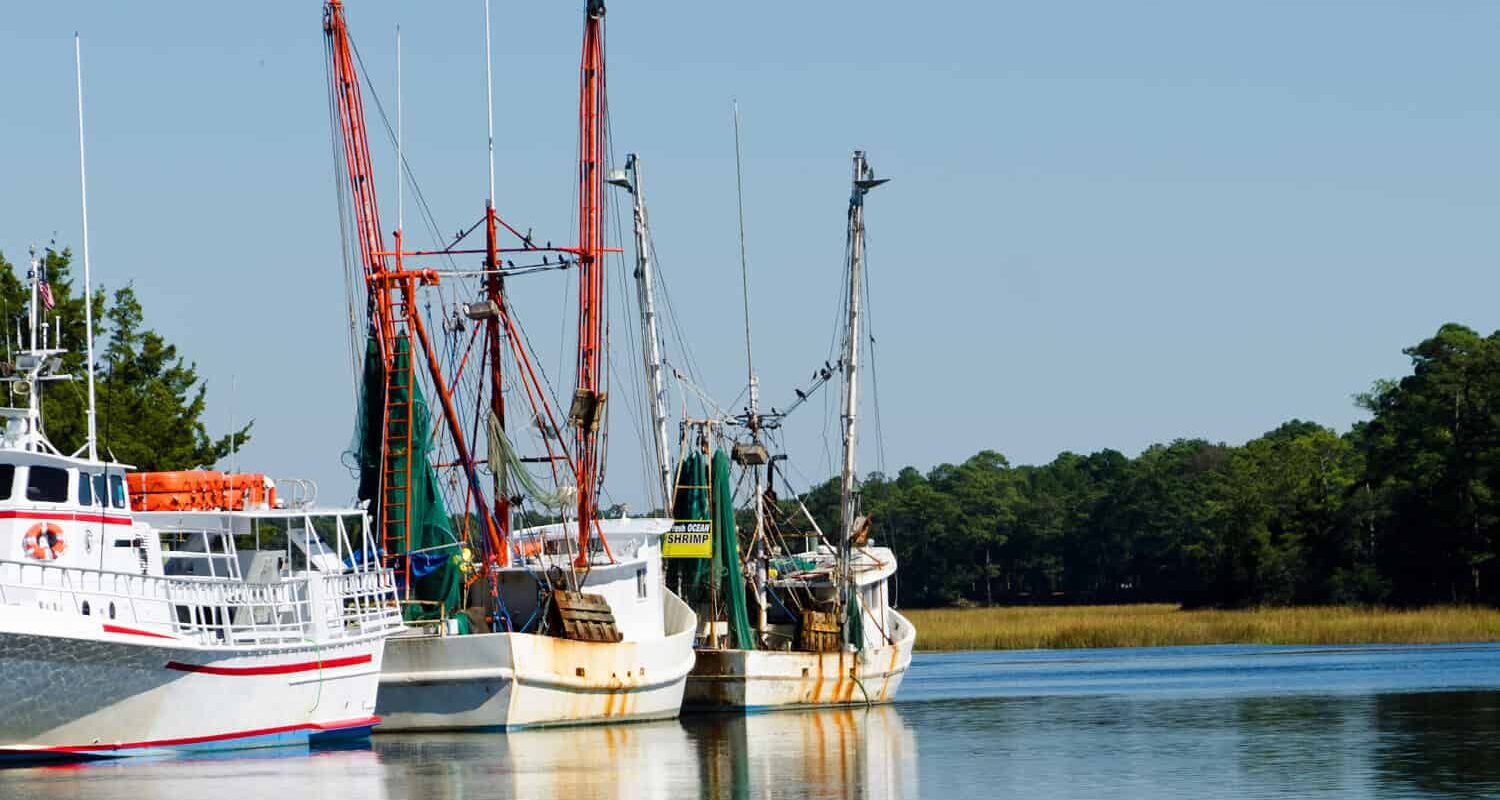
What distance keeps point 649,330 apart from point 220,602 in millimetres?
22136

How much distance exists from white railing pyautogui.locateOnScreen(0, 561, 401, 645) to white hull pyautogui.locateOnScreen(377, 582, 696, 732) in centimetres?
131

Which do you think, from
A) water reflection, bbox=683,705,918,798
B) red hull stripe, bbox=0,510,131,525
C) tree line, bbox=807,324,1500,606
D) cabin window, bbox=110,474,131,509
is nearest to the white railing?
red hull stripe, bbox=0,510,131,525

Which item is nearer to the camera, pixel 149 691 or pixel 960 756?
pixel 149 691

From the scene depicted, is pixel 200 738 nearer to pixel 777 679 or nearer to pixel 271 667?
pixel 271 667

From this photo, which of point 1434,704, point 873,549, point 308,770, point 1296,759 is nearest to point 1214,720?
point 1434,704

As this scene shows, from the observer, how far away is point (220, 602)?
4066cm

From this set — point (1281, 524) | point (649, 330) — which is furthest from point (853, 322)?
point (1281, 524)

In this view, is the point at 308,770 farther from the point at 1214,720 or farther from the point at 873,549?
the point at 873,549

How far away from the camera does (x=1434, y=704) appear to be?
54.5 m

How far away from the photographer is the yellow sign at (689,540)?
56406 mm

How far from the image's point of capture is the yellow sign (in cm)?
5641

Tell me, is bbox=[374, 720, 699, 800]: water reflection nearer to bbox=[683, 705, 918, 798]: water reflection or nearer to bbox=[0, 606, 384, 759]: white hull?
bbox=[683, 705, 918, 798]: water reflection

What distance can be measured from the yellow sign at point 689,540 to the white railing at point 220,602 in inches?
438

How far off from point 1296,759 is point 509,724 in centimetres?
1505
